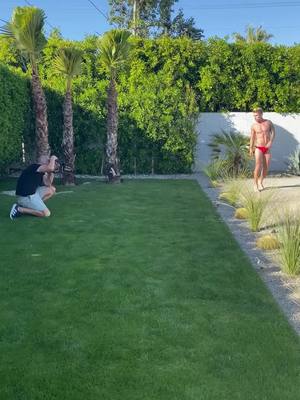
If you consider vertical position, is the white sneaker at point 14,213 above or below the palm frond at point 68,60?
below

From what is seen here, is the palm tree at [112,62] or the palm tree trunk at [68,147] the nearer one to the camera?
the palm tree at [112,62]

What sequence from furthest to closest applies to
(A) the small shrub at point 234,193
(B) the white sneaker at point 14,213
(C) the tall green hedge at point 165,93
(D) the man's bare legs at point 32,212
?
(C) the tall green hedge at point 165,93 → (A) the small shrub at point 234,193 → (D) the man's bare legs at point 32,212 → (B) the white sneaker at point 14,213

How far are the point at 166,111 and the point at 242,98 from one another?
3.02 meters

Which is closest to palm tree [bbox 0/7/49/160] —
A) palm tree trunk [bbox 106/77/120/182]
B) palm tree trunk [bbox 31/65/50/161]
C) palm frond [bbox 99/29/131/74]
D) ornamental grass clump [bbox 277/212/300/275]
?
palm tree trunk [bbox 31/65/50/161]

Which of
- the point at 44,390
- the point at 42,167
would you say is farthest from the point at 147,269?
the point at 42,167

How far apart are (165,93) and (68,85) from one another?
3.88m

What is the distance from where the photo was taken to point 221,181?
13734 mm

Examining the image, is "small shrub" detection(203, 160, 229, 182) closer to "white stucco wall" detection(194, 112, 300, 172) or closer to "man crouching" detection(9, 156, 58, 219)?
"white stucco wall" detection(194, 112, 300, 172)

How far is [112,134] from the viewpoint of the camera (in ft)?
46.1

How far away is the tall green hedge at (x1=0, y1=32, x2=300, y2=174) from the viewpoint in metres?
15.8

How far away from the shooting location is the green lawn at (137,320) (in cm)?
314

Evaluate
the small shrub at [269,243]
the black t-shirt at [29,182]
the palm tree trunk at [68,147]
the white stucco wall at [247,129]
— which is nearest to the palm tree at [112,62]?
the palm tree trunk at [68,147]

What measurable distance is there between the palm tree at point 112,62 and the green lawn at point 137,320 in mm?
6557

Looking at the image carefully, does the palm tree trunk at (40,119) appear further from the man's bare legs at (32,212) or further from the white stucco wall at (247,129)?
the white stucco wall at (247,129)
